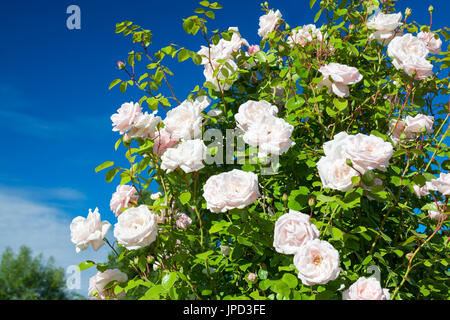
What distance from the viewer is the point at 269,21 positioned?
3.05 meters

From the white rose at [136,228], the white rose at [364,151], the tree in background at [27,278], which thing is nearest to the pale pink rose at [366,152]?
the white rose at [364,151]

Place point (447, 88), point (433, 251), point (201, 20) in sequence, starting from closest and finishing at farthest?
1. point (201, 20)
2. point (433, 251)
3. point (447, 88)

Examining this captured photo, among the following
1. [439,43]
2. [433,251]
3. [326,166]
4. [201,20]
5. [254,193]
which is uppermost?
[439,43]

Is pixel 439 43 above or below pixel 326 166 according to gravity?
above

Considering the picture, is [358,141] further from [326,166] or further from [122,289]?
[122,289]

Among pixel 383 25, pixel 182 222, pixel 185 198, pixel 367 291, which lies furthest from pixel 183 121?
pixel 383 25

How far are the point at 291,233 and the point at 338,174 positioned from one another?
38 cm

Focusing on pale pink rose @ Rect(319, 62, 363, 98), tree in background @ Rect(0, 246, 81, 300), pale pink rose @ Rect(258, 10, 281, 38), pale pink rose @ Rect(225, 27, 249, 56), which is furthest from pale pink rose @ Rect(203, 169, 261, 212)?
tree in background @ Rect(0, 246, 81, 300)

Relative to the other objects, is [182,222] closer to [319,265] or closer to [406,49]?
[319,265]

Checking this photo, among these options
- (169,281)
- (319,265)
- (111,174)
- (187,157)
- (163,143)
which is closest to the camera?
(319,265)

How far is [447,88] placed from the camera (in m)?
3.04

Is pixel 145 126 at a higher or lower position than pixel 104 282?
higher
